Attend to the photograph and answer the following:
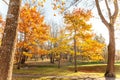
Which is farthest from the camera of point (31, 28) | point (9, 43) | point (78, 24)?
point (31, 28)

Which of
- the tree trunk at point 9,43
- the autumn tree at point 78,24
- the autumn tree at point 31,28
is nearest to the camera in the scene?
the tree trunk at point 9,43

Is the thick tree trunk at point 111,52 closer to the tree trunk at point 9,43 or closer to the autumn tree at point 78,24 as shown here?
the autumn tree at point 78,24

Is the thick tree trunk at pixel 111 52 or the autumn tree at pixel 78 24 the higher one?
the autumn tree at pixel 78 24

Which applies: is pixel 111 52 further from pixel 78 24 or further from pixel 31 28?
pixel 31 28

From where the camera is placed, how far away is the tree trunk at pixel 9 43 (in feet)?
15.3

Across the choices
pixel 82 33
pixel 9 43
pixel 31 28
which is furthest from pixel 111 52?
pixel 9 43

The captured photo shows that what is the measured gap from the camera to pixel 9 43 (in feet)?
15.6

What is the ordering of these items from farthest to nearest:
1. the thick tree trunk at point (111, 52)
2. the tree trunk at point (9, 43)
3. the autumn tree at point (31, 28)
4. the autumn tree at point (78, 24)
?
the autumn tree at point (31, 28) < the autumn tree at point (78, 24) < the thick tree trunk at point (111, 52) < the tree trunk at point (9, 43)

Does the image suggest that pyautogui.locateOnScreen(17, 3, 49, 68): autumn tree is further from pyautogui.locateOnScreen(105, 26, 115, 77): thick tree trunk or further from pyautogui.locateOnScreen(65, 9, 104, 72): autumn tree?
pyautogui.locateOnScreen(105, 26, 115, 77): thick tree trunk

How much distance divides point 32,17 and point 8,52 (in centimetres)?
1993

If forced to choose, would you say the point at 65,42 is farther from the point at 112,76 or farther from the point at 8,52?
the point at 8,52

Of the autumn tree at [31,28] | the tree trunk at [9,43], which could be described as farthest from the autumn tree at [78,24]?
the tree trunk at [9,43]

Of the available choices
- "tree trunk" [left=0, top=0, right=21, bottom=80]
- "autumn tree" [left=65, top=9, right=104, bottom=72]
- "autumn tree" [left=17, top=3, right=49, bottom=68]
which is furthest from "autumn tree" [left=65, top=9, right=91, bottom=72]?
"tree trunk" [left=0, top=0, right=21, bottom=80]

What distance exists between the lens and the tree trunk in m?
4.67
